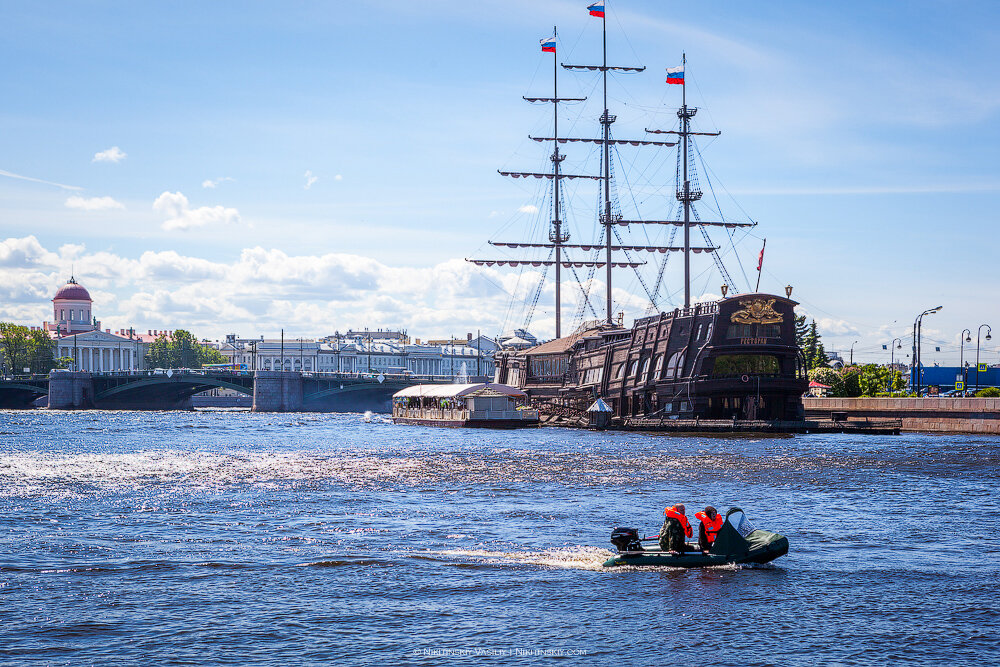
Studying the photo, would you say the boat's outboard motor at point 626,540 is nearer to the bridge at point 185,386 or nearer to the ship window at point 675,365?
the ship window at point 675,365

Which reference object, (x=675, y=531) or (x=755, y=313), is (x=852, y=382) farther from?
(x=675, y=531)

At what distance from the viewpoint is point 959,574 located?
992 inches

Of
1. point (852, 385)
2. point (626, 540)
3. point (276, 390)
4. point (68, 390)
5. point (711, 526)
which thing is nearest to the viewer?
point (626, 540)

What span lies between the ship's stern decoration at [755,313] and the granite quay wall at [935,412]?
14524 mm

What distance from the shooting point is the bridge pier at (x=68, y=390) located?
158500 millimetres

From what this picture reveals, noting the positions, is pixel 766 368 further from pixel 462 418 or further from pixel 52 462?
pixel 52 462

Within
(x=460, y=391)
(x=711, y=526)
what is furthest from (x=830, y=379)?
(x=711, y=526)

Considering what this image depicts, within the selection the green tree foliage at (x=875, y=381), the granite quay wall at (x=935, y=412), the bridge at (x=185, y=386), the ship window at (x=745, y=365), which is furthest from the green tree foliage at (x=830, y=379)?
the bridge at (x=185, y=386)

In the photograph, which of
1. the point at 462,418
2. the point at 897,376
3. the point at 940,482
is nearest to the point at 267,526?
the point at 940,482

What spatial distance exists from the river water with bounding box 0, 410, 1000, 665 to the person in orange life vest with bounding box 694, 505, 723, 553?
0.77m

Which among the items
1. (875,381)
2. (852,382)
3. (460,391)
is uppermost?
(875,381)

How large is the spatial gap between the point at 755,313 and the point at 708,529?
2109 inches

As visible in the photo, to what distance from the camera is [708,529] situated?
26.1 metres

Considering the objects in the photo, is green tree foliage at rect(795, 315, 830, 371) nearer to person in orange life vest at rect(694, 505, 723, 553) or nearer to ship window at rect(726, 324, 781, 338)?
ship window at rect(726, 324, 781, 338)
